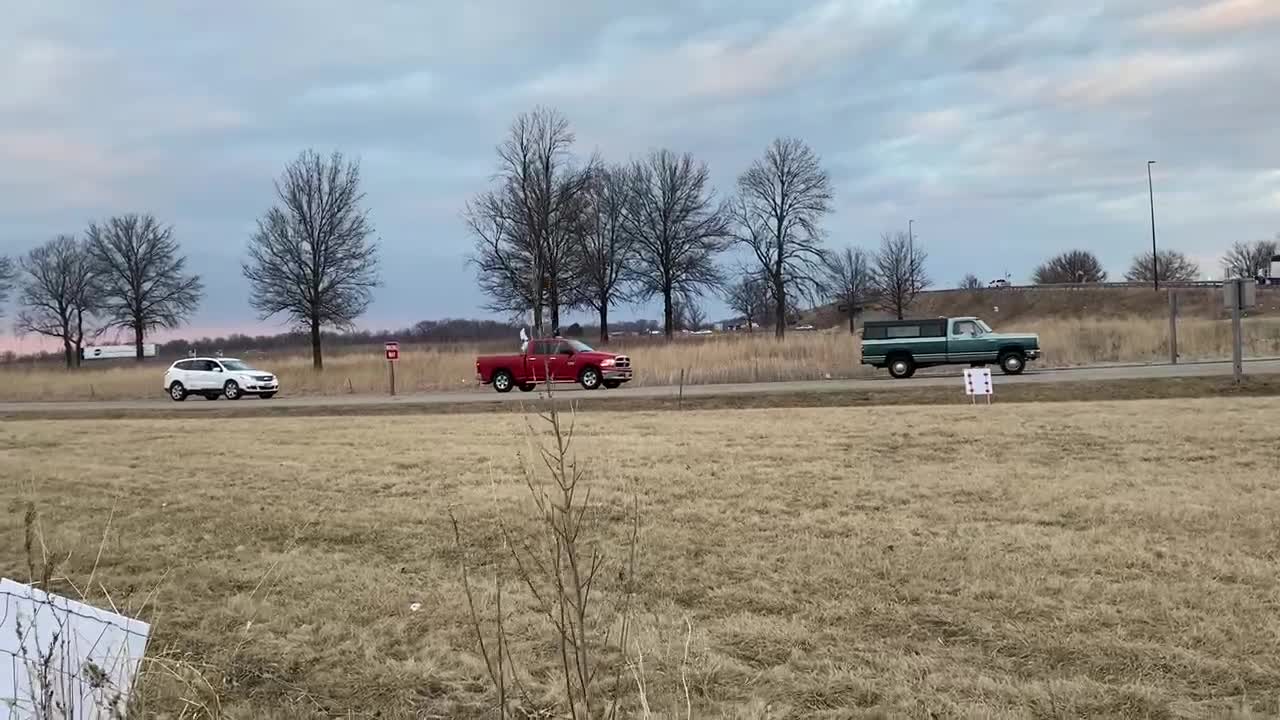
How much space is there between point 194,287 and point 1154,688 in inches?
2563

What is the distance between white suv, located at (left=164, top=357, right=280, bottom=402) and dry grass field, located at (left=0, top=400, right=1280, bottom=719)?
20.7 meters

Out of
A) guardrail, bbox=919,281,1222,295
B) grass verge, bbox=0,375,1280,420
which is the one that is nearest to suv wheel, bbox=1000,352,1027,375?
grass verge, bbox=0,375,1280,420

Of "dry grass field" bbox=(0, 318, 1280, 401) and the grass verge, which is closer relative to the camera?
the grass verge

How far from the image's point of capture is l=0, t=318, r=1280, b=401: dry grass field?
102 ft

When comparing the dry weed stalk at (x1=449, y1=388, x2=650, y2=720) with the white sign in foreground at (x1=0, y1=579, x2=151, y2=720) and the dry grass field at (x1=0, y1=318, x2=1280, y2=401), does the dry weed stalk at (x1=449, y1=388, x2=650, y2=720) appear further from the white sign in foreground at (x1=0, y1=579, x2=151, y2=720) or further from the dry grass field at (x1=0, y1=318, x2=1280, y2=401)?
the dry grass field at (x1=0, y1=318, x2=1280, y2=401)

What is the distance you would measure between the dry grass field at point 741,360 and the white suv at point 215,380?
296 centimetres

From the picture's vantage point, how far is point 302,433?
14.8 meters

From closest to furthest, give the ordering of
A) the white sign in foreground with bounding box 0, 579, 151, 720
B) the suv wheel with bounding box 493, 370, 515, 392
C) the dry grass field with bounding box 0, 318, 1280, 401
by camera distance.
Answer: the white sign in foreground with bounding box 0, 579, 151, 720 < the suv wheel with bounding box 493, 370, 515, 392 < the dry grass field with bounding box 0, 318, 1280, 401

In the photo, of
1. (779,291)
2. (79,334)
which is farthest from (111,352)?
(779,291)

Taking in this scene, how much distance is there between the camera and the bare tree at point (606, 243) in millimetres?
56156

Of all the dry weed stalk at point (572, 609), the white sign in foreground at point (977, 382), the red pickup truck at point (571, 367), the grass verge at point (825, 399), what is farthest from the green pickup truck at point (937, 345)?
the dry weed stalk at point (572, 609)

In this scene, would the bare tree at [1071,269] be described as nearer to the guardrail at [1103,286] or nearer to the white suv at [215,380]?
the guardrail at [1103,286]

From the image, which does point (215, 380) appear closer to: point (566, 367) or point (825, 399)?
point (566, 367)

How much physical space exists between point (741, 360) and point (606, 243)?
95.6ft
